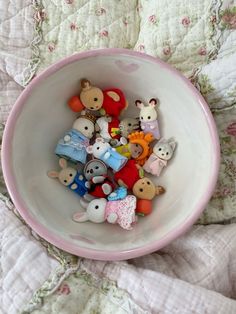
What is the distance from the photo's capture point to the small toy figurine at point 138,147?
35.6 inches

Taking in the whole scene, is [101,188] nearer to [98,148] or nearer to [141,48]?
[98,148]

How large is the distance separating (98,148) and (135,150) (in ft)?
0.22

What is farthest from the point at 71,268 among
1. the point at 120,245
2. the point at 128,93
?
the point at 128,93

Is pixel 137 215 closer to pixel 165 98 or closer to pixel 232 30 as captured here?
pixel 165 98

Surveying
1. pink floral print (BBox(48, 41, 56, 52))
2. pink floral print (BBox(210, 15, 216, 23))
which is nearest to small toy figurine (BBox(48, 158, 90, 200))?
pink floral print (BBox(48, 41, 56, 52))

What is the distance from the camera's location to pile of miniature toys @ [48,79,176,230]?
34.2 inches

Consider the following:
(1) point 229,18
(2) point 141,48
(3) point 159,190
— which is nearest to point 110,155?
(3) point 159,190

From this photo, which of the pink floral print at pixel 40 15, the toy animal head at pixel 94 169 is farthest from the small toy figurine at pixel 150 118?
the pink floral print at pixel 40 15

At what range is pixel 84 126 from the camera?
92 centimetres

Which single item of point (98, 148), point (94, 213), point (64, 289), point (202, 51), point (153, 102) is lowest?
point (64, 289)

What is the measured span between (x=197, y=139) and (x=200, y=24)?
208mm

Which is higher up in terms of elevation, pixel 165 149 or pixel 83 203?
pixel 165 149

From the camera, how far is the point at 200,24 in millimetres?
892

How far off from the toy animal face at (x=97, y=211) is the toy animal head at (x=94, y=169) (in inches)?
2.1
